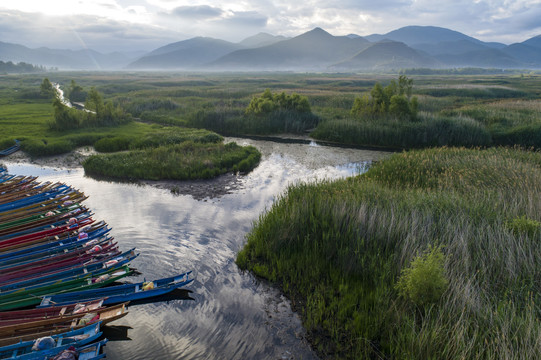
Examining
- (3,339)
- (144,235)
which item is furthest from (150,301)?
(144,235)

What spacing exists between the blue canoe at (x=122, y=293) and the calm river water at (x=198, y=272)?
441 millimetres

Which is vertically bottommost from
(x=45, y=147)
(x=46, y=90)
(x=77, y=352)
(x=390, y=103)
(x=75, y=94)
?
(x=77, y=352)

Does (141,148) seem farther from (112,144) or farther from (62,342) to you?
(62,342)

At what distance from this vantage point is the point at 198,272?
1102cm

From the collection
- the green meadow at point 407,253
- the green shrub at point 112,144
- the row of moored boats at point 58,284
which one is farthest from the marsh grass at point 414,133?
the row of moored boats at point 58,284

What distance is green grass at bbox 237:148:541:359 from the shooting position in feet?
21.7

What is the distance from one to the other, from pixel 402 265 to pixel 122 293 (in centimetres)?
830

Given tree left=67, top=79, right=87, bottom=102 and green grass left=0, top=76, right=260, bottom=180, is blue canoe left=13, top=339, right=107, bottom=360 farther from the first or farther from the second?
tree left=67, top=79, right=87, bottom=102

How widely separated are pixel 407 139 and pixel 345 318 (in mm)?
25567

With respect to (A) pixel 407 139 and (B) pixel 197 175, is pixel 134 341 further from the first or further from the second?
(A) pixel 407 139

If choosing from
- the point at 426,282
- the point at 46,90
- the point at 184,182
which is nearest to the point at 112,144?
the point at 184,182

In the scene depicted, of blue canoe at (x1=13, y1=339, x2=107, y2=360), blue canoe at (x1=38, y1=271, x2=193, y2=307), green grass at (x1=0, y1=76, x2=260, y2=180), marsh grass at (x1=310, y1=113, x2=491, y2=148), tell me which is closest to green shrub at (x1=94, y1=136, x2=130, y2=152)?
green grass at (x1=0, y1=76, x2=260, y2=180)

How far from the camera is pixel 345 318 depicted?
829 centimetres

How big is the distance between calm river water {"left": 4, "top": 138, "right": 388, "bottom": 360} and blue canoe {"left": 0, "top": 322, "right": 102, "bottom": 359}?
0.87 metres
